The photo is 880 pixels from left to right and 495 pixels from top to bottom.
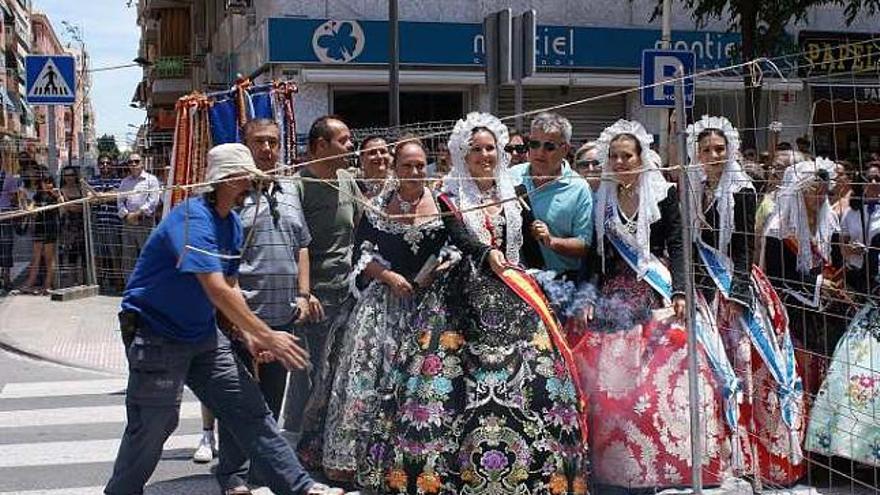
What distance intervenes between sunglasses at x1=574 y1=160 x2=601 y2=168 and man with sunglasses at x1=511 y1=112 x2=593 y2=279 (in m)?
0.20

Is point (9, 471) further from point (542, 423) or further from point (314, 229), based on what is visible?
point (542, 423)

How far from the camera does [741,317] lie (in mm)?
5527

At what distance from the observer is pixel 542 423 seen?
5.03m

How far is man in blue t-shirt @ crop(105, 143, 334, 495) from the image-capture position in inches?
183

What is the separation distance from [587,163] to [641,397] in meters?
1.54

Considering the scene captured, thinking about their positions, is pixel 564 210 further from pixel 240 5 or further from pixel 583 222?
pixel 240 5

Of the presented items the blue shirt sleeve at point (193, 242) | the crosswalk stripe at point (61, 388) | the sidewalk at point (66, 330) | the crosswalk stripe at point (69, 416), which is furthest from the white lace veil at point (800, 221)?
the sidewalk at point (66, 330)

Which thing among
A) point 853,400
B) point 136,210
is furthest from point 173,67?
point 853,400

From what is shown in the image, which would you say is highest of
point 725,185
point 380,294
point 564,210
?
point 725,185

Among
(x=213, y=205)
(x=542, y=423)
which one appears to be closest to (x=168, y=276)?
(x=213, y=205)

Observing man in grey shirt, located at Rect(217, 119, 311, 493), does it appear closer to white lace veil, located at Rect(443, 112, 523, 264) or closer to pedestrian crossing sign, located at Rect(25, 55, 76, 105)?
white lace veil, located at Rect(443, 112, 523, 264)

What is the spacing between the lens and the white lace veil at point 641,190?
5320mm

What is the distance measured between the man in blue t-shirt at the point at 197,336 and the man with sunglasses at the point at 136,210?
7879 mm

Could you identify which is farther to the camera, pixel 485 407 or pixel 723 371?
pixel 723 371
